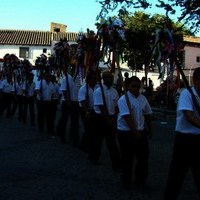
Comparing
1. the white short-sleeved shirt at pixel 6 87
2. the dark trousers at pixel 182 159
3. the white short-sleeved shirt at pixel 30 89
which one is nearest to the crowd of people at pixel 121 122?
the dark trousers at pixel 182 159

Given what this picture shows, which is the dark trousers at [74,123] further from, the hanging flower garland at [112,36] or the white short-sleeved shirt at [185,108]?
the white short-sleeved shirt at [185,108]

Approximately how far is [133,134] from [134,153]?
13.9 inches

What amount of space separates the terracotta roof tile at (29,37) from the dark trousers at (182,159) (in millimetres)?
75005

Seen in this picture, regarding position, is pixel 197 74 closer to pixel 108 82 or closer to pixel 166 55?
pixel 166 55

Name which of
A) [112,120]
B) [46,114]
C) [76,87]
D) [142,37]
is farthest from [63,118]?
[142,37]

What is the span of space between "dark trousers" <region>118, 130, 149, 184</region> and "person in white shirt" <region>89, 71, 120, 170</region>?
1.53m

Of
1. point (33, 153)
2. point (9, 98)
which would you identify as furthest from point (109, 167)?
point (9, 98)

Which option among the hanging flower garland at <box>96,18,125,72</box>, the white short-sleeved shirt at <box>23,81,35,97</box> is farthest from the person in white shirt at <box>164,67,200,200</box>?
the white short-sleeved shirt at <box>23,81,35,97</box>

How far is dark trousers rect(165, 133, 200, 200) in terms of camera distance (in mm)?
6707

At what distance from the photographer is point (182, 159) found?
676cm

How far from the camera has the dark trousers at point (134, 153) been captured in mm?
8344

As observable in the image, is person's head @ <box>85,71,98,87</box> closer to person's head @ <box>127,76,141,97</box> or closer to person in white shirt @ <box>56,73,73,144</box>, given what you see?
person in white shirt @ <box>56,73,73,144</box>

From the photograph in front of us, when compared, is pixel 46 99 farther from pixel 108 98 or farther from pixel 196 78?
pixel 196 78

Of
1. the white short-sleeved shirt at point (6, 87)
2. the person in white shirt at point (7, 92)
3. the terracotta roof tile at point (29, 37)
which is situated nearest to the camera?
the person in white shirt at point (7, 92)
